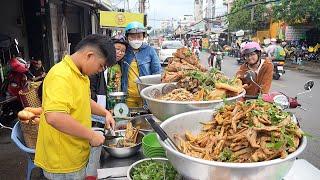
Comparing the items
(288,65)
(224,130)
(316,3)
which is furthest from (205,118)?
(288,65)

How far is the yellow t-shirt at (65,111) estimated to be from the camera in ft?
6.34

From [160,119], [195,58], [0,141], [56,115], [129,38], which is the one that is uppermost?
[129,38]

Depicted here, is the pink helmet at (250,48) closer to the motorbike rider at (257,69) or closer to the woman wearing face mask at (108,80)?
the motorbike rider at (257,69)

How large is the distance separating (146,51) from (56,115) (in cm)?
248

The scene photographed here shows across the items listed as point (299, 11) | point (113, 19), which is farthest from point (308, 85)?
point (299, 11)

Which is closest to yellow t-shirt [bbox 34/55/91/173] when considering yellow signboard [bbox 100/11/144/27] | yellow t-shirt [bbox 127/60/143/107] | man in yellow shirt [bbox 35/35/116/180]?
man in yellow shirt [bbox 35/35/116/180]

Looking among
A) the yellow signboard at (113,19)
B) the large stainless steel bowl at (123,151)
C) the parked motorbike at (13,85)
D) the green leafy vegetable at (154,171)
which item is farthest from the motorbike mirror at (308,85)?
the yellow signboard at (113,19)

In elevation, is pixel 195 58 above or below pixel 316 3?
below

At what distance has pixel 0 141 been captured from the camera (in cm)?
605

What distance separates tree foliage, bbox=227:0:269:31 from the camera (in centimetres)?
2916

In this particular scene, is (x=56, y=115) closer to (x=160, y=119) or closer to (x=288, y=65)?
(x=160, y=119)

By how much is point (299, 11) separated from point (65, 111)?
790 inches

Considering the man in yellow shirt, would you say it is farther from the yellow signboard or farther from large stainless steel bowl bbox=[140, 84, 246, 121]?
the yellow signboard

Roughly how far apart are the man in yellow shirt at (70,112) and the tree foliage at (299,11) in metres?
18.7
